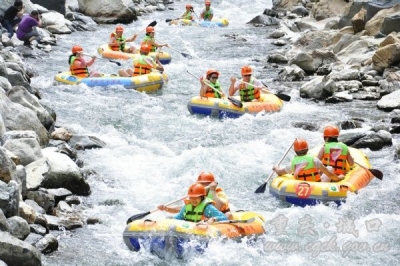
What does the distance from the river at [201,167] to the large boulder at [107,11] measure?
5446mm

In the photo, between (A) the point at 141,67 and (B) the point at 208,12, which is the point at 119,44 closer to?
(A) the point at 141,67

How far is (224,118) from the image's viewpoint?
49.8 ft

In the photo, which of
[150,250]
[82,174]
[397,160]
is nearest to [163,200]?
[82,174]

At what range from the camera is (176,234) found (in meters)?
8.57

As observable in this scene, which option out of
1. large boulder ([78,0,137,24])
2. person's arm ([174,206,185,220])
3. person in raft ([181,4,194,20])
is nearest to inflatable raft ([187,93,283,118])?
person's arm ([174,206,185,220])

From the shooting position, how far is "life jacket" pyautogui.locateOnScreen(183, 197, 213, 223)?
29.7ft

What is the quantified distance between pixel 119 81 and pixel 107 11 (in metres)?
10.1

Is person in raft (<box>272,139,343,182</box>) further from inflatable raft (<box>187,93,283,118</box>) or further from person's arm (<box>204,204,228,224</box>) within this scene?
inflatable raft (<box>187,93,283,118</box>)

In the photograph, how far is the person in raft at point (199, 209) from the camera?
353 inches

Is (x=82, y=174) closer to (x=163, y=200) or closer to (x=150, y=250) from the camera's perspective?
(x=163, y=200)

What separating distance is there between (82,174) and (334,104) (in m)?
7.37

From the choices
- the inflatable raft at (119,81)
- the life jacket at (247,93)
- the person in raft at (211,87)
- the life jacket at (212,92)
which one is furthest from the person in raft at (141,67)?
the life jacket at (247,93)

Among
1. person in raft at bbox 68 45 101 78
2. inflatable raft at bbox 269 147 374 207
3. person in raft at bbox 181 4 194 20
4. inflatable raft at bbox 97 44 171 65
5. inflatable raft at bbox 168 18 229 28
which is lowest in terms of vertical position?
inflatable raft at bbox 168 18 229 28

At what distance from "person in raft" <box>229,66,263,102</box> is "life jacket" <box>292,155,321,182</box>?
189 inches
